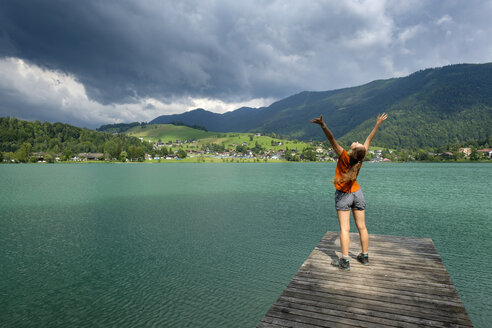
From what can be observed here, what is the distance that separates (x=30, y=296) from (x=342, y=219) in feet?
41.4

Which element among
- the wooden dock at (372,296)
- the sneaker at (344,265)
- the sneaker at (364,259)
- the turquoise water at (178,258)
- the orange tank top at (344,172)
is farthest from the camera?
the turquoise water at (178,258)

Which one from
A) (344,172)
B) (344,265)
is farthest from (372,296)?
(344,172)

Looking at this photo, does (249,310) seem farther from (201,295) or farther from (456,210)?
(456,210)

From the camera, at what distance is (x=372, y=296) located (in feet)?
21.5

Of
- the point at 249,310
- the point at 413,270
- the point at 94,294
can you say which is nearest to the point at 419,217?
the point at 413,270

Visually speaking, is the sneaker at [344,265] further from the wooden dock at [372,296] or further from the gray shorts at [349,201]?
the gray shorts at [349,201]

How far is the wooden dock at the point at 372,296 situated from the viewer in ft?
18.6

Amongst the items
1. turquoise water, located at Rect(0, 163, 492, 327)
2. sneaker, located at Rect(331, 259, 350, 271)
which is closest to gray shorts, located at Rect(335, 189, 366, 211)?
sneaker, located at Rect(331, 259, 350, 271)

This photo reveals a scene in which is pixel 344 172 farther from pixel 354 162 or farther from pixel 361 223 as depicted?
pixel 361 223

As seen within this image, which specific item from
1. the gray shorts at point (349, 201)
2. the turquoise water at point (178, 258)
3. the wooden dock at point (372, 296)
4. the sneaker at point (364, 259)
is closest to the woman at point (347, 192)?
the gray shorts at point (349, 201)

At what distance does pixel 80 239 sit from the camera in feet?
62.9

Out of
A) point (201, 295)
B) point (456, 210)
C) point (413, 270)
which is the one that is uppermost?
point (413, 270)

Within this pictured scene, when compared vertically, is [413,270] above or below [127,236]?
above

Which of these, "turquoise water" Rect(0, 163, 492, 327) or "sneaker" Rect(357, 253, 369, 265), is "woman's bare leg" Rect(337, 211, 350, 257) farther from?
"turquoise water" Rect(0, 163, 492, 327)
